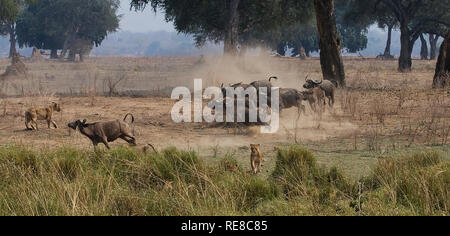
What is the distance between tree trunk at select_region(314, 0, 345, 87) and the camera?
2192 cm

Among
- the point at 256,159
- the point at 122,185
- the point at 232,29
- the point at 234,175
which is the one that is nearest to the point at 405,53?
the point at 232,29

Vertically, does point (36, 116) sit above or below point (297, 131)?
above

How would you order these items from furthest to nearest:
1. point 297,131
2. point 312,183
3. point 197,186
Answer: point 297,131
point 312,183
point 197,186

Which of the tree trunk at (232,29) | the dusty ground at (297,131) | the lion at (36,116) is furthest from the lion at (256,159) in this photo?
the tree trunk at (232,29)

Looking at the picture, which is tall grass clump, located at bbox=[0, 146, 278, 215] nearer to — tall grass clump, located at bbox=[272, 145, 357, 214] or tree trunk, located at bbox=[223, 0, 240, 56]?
tall grass clump, located at bbox=[272, 145, 357, 214]

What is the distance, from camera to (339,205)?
21.4 ft

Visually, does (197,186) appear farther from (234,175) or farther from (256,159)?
(256,159)

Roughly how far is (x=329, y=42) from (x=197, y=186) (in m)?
15.9

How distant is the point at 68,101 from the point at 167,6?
44.0ft

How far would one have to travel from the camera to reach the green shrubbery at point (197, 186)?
6367mm

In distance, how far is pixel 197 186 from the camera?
24.3 ft

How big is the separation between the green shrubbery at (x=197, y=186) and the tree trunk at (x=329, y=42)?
13.9 meters

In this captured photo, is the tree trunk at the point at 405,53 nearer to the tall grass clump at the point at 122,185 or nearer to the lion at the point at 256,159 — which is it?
the lion at the point at 256,159
